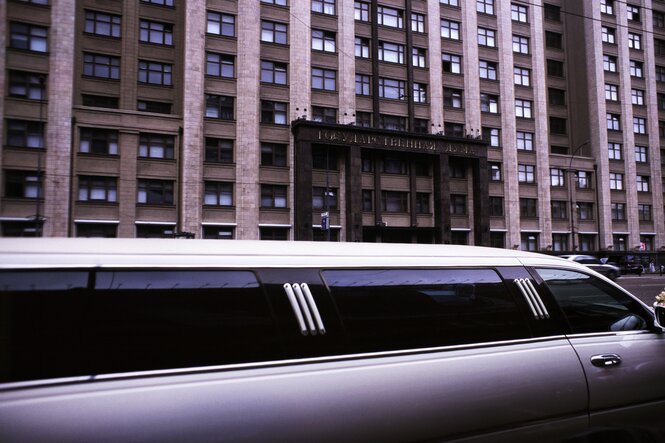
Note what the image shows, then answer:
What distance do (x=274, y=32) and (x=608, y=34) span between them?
3590cm

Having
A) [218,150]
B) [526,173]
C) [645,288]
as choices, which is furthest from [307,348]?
[526,173]

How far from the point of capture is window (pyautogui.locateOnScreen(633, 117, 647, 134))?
51487 mm

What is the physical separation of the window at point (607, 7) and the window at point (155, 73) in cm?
4330

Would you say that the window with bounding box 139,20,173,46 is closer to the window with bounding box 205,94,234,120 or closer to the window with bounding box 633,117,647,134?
the window with bounding box 205,94,234,120

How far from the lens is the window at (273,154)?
36.7 meters

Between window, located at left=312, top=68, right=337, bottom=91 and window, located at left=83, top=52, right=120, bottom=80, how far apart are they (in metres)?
14.5

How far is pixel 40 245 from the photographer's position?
1.97m

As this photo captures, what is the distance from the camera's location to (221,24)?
36281mm

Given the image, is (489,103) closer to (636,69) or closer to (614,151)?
(614,151)

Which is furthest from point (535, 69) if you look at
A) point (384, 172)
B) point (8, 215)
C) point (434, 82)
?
point (8, 215)

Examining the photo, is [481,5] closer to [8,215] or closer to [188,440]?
[8,215]

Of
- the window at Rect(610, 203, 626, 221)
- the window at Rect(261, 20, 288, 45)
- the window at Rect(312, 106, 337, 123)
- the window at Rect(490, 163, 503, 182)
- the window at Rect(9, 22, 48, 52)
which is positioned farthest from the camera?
the window at Rect(610, 203, 626, 221)

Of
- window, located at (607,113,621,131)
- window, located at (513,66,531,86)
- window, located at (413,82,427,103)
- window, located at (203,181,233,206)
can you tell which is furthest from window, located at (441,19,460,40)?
window, located at (203,181,233,206)

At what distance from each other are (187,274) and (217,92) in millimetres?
35605
